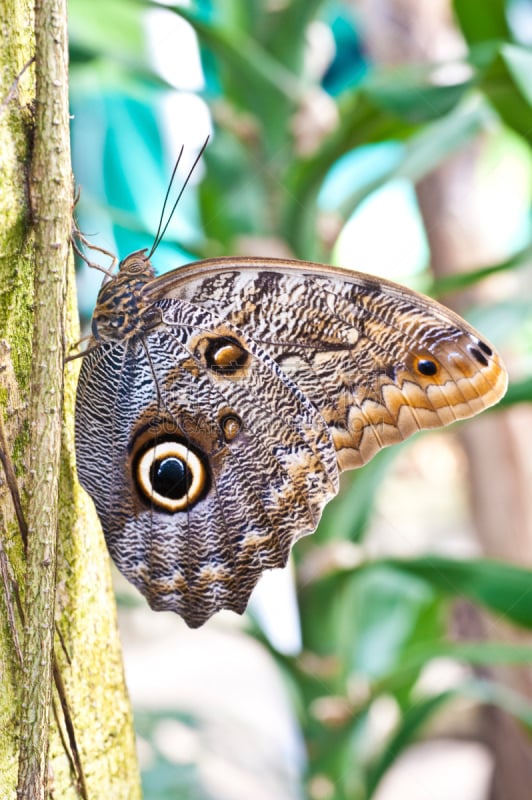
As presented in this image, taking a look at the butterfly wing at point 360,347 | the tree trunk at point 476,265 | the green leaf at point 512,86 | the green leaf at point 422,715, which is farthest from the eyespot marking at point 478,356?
the tree trunk at point 476,265

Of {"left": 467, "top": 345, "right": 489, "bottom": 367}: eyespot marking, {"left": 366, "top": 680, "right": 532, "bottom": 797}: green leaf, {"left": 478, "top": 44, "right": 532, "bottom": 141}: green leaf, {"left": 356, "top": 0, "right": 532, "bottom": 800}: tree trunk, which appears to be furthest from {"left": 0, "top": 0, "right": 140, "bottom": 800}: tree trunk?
{"left": 356, "top": 0, "right": 532, "bottom": 800}: tree trunk

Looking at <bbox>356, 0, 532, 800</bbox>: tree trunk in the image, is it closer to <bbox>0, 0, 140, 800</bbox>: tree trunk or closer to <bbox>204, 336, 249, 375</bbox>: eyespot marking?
<bbox>204, 336, 249, 375</bbox>: eyespot marking

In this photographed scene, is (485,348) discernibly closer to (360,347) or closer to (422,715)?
(360,347)

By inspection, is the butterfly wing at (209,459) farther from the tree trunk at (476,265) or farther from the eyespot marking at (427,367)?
the tree trunk at (476,265)

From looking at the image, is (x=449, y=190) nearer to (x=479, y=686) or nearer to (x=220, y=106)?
(x=220, y=106)

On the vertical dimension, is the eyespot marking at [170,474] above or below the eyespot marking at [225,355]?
below

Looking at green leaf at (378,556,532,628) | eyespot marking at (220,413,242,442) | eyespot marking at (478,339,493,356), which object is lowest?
green leaf at (378,556,532,628)

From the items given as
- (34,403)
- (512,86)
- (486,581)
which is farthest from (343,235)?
(34,403)

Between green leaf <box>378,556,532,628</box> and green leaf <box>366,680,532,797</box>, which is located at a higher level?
green leaf <box>378,556,532,628</box>
